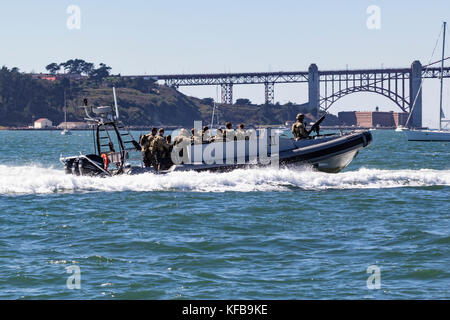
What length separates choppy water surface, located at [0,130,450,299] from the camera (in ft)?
28.7

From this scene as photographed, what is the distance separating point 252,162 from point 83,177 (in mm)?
4314

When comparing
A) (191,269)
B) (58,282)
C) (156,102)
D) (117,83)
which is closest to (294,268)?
(191,269)

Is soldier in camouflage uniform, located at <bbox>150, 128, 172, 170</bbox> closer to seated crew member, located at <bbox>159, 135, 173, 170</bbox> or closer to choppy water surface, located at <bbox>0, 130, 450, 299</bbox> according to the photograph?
seated crew member, located at <bbox>159, 135, 173, 170</bbox>

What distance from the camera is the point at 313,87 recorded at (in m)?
150

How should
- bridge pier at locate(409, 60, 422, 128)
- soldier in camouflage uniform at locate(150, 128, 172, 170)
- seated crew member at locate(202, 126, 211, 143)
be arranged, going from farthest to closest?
bridge pier at locate(409, 60, 422, 128), seated crew member at locate(202, 126, 211, 143), soldier in camouflage uniform at locate(150, 128, 172, 170)

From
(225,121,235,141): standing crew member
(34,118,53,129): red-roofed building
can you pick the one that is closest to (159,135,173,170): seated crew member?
(225,121,235,141): standing crew member

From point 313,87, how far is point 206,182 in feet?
442

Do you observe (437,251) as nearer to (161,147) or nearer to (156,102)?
(161,147)

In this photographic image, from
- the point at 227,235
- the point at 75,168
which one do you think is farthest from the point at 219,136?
the point at 227,235

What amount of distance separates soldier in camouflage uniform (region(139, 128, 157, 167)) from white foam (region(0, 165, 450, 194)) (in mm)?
340

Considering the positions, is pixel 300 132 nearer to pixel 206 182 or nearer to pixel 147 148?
pixel 206 182

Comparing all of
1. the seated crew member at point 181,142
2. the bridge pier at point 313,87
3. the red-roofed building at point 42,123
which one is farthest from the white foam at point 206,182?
the red-roofed building at point 42,123

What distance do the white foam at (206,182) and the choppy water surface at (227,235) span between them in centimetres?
3

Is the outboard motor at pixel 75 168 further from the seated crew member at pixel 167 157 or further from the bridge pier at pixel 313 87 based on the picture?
the bridge pier at pixel 313 87
